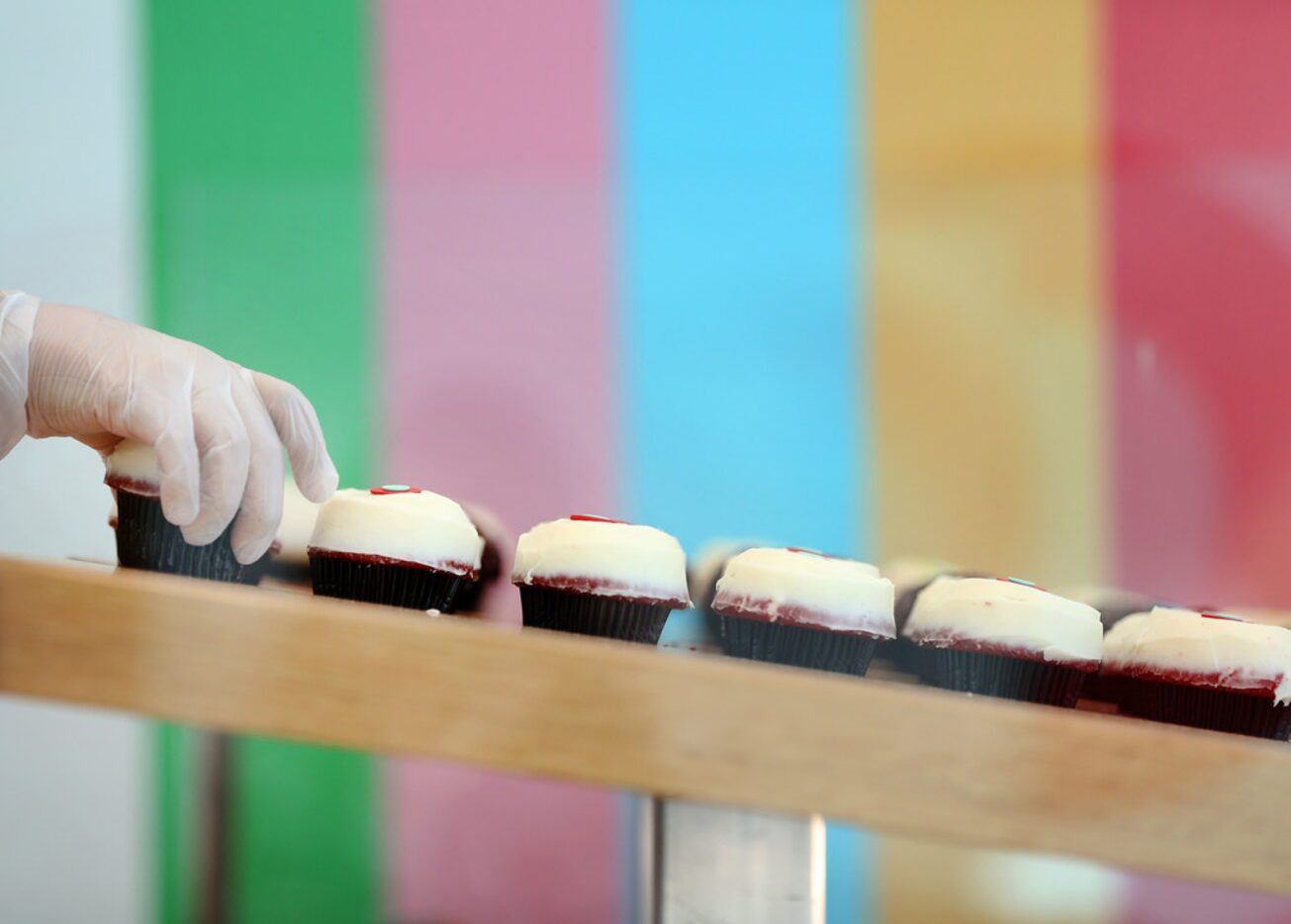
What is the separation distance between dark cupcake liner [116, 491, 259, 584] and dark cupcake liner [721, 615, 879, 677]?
0.40m

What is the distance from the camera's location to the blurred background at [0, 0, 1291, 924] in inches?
81.7

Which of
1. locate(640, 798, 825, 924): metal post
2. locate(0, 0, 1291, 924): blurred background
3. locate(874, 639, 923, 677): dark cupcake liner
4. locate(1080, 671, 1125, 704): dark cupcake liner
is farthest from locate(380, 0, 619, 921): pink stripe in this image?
locate(640, 798, 825, 924): metal post

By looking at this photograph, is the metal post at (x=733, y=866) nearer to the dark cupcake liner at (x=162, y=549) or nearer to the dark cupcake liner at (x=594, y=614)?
the dark cupcake liner at (x=594, y=614)

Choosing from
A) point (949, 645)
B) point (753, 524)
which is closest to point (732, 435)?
point (753, 524)

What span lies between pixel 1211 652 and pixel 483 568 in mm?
618

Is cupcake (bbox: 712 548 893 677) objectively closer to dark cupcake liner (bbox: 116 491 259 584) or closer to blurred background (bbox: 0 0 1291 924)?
→ dark cupcake liner (bbox: 116 491 259 584)

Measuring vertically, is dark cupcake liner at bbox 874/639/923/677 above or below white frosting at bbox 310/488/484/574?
below

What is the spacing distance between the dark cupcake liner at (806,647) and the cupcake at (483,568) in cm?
24

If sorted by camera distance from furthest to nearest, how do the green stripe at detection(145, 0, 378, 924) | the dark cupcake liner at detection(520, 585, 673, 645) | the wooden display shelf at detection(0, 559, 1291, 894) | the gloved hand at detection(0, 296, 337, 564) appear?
the green stripe at detection(145, 0, 378, 924) < the dark cupcake liner at detection(520, 585, 673, 645) < the gloved hand at detection(0, 296, 337, 564) < the wooden display shelf at detection(0, 559, 1291, 894)

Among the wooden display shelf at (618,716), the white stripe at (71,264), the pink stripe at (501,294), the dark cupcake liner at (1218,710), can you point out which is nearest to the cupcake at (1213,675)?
the dark cupcake liner at (1218,710)

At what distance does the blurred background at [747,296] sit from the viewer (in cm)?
207

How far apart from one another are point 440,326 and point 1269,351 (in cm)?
135

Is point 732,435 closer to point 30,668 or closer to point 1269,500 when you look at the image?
point 1269,500

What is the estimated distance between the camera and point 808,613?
3.43ft
